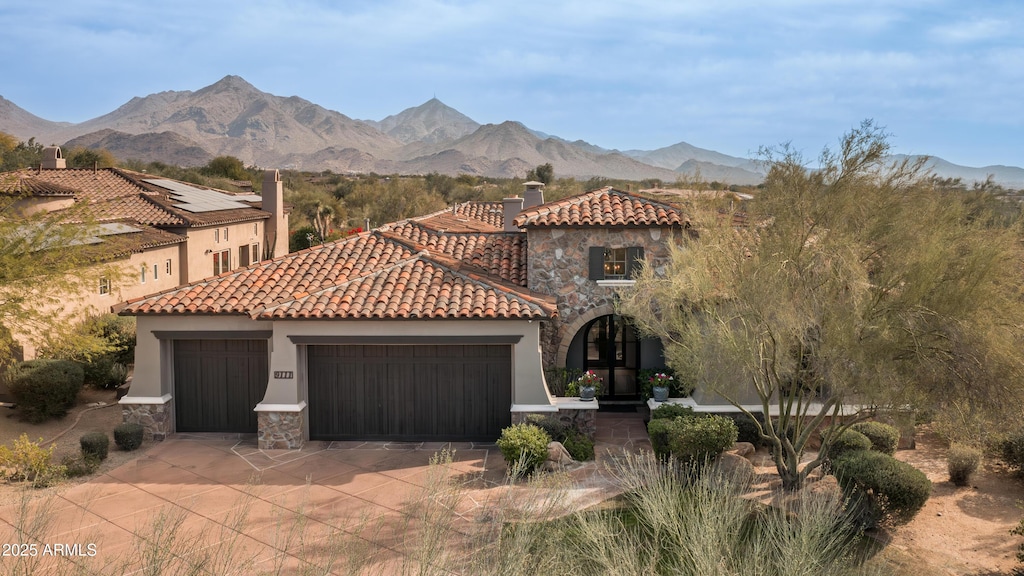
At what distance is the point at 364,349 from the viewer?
17281 mm

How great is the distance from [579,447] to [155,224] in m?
22.7

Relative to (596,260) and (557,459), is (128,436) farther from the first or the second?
(596,260)

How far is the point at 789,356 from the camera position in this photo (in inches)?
520

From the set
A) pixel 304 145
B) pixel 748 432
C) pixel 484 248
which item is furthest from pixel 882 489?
pixel 304 145

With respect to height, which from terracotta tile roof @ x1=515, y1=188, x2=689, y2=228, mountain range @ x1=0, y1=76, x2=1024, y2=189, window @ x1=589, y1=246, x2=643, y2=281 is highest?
mountain range @ x1=0, y1=76, x2=1024, y2=189

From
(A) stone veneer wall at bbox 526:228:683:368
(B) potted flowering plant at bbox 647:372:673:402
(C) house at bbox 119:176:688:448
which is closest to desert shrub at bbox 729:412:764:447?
(B) potted flowering plant at bbox 647:372:673:402

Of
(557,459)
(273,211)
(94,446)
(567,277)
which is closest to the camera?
(557,459)

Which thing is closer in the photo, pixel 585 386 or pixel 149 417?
pixel 149 417

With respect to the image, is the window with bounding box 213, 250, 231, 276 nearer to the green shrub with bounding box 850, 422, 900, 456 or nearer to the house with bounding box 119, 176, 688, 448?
the house with bounding box 119, 176, 688, 448

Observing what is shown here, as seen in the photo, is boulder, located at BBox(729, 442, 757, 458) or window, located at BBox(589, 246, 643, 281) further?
window, located at BBox(589, 246, 643, 281)

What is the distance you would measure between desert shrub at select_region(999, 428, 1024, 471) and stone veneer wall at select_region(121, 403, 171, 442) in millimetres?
17015

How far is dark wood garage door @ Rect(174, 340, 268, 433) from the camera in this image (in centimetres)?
1766

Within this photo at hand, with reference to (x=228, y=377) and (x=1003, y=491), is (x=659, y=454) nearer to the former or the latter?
(x=1003, y=491)

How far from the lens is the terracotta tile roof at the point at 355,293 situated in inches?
653
